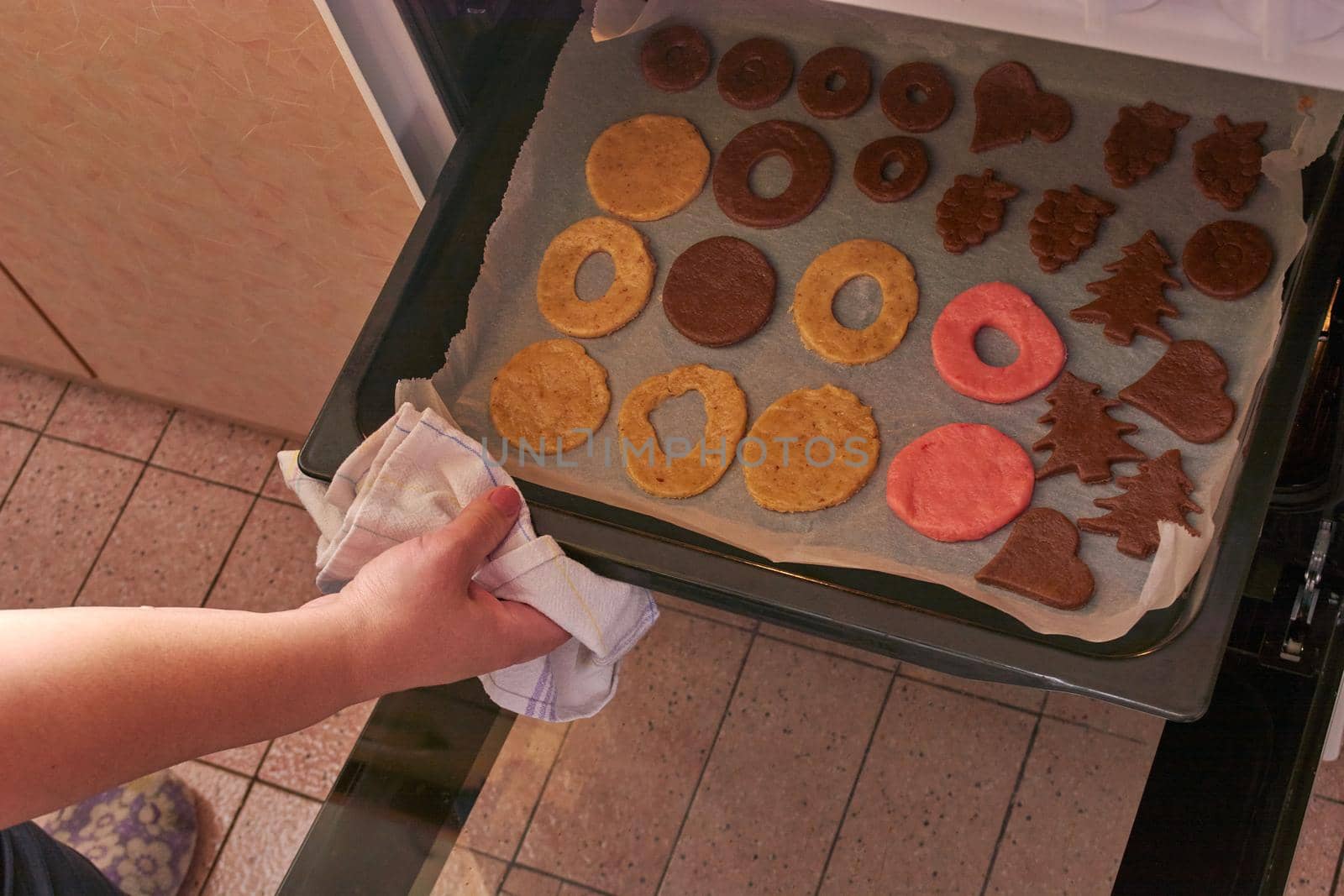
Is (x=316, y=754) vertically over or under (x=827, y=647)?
under

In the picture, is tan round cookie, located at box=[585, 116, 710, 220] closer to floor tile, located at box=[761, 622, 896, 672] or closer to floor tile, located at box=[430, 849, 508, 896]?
floor tile, located at box=[761, 622, 896, 672]

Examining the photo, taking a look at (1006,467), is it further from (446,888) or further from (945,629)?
(446,888)

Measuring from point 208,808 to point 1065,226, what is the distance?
160cm

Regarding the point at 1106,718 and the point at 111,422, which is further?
the point at 111,422

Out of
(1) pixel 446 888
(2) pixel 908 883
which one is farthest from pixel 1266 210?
(1) pixel 446 888

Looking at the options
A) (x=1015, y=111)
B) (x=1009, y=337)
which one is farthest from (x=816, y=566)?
(x=1015, y=111)

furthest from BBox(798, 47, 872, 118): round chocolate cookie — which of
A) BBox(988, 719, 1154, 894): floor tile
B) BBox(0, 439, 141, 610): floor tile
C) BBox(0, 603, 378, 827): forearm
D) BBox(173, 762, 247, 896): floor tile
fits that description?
BBox(0, 439, 141, 610): floor tile

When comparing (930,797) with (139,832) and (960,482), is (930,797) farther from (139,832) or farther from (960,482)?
(139,832)

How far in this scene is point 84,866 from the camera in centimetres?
149

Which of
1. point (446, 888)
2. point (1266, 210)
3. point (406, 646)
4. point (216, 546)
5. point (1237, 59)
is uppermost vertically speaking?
point (1237, 59)

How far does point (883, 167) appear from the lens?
1252 millimetres

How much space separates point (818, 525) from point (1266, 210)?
538 millimetres

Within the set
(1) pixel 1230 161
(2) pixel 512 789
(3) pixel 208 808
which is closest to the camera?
(1) pixel 1230 161

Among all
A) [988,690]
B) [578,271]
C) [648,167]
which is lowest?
[988,690]
